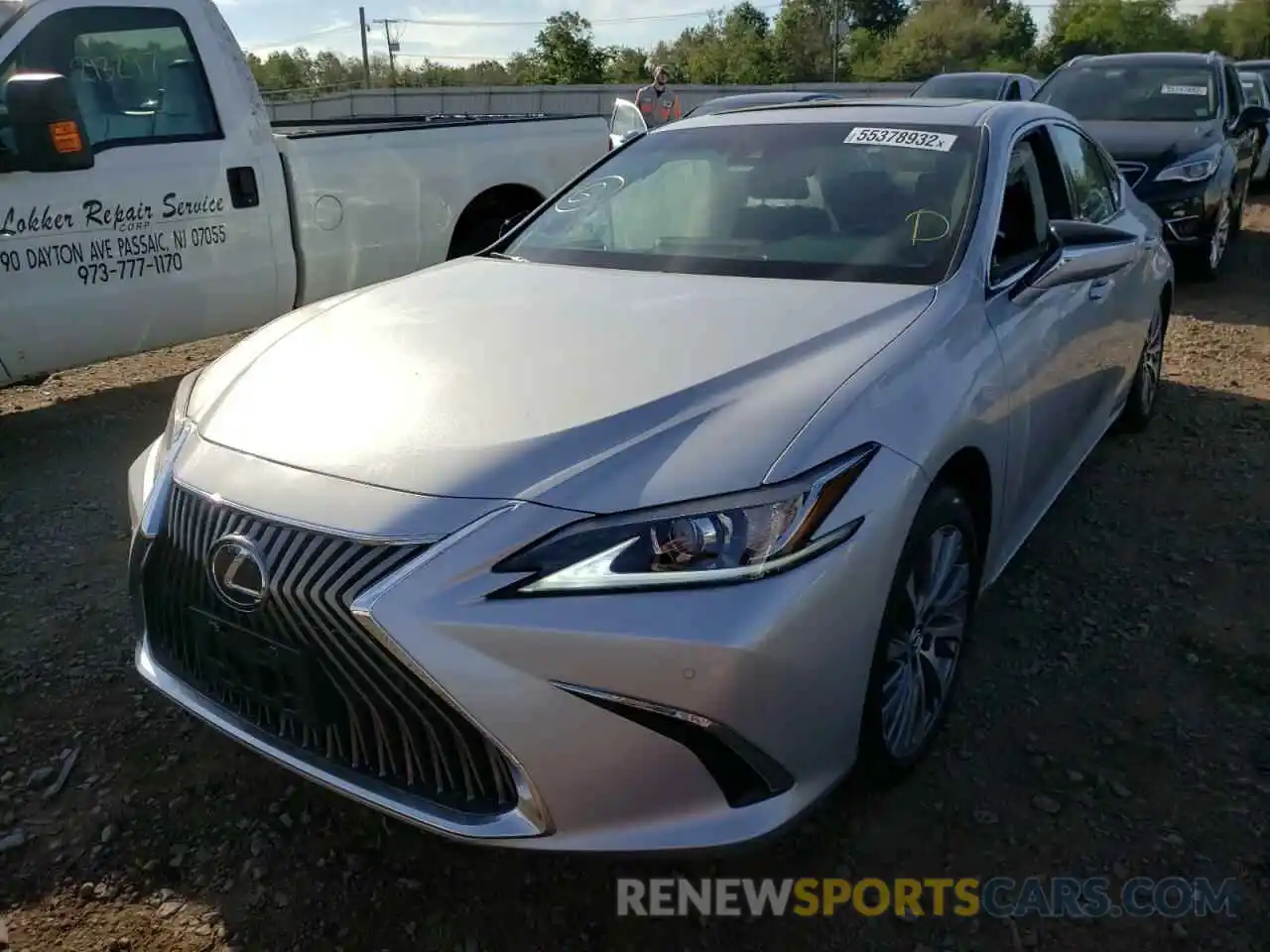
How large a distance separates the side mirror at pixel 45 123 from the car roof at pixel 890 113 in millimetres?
2452

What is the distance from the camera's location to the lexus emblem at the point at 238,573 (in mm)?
2070

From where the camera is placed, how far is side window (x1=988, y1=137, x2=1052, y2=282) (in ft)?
10.1

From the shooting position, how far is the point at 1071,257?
329 centimetres

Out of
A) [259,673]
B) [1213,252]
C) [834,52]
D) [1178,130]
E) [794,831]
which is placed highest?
[834,52]

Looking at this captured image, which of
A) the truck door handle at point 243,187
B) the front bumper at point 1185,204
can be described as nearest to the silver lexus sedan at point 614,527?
the truck door handle at point 243,187

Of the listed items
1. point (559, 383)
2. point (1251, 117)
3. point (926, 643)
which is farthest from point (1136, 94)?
point (559, 383)

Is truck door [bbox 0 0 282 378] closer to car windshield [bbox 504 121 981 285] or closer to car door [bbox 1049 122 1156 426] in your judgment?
car windshield [bbox 504 121 981 285]

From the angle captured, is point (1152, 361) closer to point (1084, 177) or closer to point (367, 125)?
point (1084, 177)

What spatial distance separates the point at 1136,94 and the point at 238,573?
30.0 ft

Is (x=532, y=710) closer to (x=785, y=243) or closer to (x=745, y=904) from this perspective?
(x=745, y=904)

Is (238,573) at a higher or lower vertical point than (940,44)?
lower

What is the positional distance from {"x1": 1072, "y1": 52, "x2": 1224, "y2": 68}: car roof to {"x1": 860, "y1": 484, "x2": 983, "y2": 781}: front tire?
820cm

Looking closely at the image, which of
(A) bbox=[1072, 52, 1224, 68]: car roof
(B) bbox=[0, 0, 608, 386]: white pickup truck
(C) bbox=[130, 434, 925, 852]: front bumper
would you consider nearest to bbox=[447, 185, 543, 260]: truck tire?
(B) bbox=[0, 0, 608, 386]: white pickup truck

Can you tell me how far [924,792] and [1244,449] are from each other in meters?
3.29
